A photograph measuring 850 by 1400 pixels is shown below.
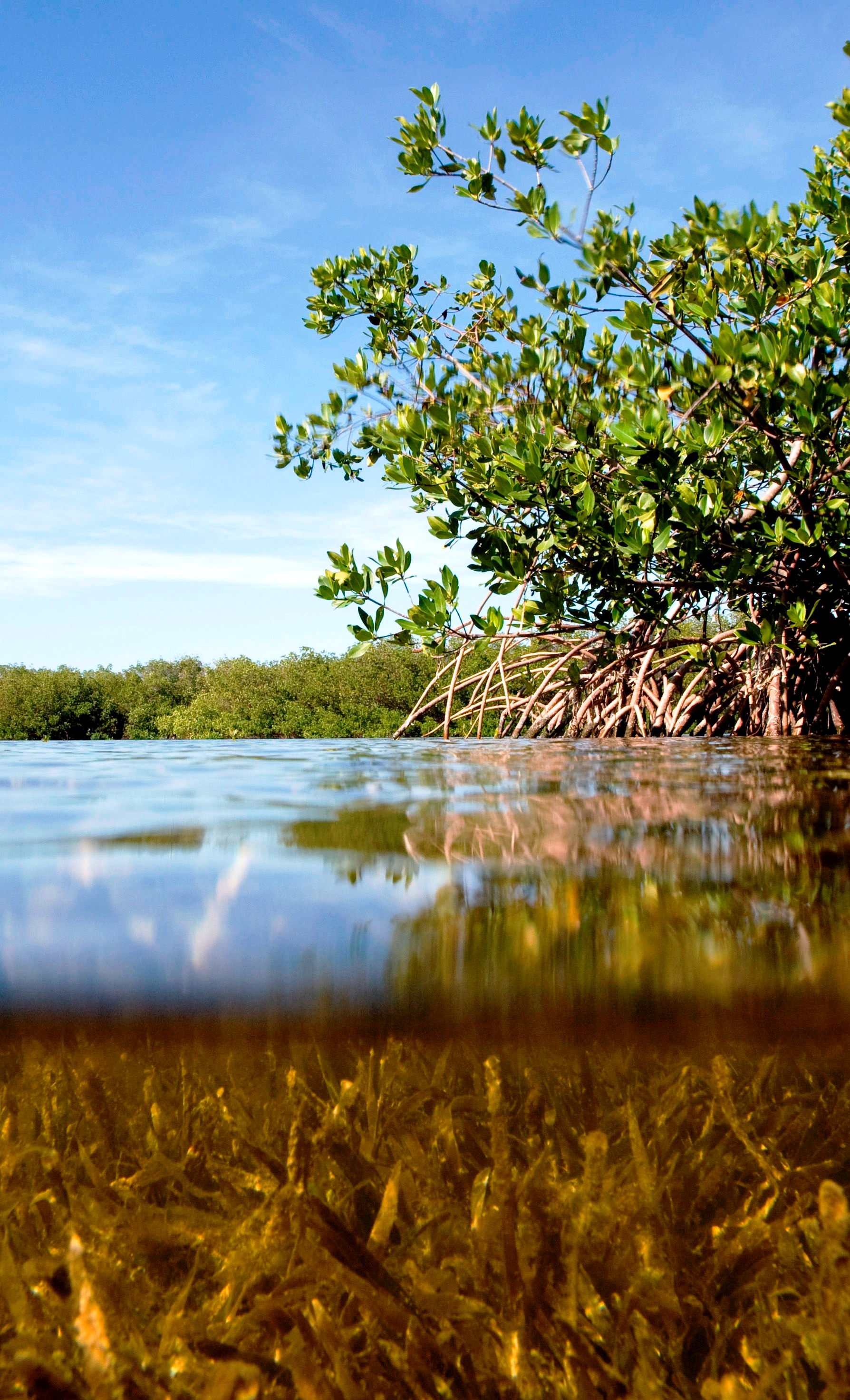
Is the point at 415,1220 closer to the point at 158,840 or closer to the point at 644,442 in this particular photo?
the point at 158,840

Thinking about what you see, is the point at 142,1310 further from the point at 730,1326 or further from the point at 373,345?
the point at 373,345

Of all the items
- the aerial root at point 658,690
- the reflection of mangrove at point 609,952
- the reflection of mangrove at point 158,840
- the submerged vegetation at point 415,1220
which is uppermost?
the aerial root at point 658,690

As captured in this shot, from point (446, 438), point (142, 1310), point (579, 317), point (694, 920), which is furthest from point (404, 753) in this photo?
point (142, 1310)

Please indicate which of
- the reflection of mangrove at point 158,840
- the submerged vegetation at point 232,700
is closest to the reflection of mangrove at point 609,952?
the reflection of mangrove at point 158,840

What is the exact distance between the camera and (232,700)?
49.7 feet

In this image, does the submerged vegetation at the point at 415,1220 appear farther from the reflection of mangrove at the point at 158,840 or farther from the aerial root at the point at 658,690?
the aerial root at the point at 658,690

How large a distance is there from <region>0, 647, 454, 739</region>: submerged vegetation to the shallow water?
8.24m

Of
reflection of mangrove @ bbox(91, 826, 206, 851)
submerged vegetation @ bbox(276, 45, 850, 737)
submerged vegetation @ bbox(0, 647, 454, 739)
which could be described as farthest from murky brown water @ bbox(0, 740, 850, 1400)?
submerged vegetation @ bbox(0, 647, 454, 739)

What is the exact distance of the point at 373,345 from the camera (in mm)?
5688

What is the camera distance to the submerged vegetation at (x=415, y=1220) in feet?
2.21

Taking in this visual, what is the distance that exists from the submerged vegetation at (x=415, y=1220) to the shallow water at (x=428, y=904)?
0.09 metres

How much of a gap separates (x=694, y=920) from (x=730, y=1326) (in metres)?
0.39

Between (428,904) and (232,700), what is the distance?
14.5 meters

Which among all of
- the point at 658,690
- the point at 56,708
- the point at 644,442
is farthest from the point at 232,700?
the point at 644,442
